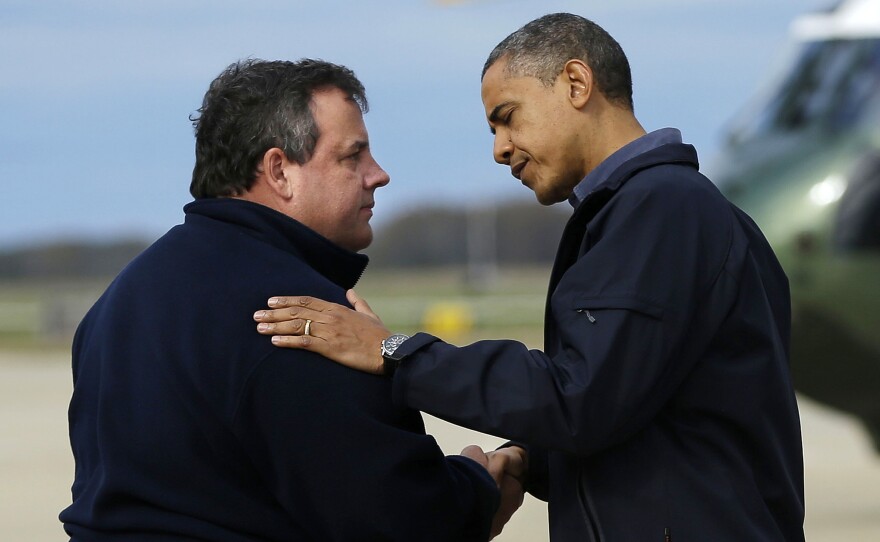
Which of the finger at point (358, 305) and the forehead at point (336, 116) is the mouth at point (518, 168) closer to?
the forehead at point (336, 116)

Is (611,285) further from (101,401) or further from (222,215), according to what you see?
(101,401)

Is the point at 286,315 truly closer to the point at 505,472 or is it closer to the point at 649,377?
the point at 649,377

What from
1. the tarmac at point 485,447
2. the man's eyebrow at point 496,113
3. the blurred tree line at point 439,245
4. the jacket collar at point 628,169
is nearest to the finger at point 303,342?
the jacket collar at point 628,169

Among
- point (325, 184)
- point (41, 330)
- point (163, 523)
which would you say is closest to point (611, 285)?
point (325, 184)

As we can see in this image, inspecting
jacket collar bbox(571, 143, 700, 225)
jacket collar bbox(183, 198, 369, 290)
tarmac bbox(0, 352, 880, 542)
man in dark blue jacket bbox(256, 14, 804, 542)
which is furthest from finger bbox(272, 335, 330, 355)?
tarmac bbox(0, 352, 880, 542)

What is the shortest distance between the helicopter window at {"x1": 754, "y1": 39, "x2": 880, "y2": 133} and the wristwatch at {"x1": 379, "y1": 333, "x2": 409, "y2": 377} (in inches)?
206

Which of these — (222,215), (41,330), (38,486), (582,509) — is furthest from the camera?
(41,330)

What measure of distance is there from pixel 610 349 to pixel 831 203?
4906mm

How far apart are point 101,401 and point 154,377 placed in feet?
0.52

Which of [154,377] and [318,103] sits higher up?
[318,103]

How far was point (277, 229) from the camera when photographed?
Result: 285cm

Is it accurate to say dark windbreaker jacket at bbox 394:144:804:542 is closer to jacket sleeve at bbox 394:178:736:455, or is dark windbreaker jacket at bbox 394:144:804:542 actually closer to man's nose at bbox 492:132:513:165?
jacket sleeve at bbox 394:178:736:455

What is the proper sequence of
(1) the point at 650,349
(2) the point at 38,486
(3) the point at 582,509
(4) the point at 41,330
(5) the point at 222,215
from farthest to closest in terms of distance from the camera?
(4) the point at 41,330
(2) the point at 38,486
(5) the point at 222,215
(3) the point at 582,509
(1) the point at 650,349

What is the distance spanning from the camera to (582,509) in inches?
104
